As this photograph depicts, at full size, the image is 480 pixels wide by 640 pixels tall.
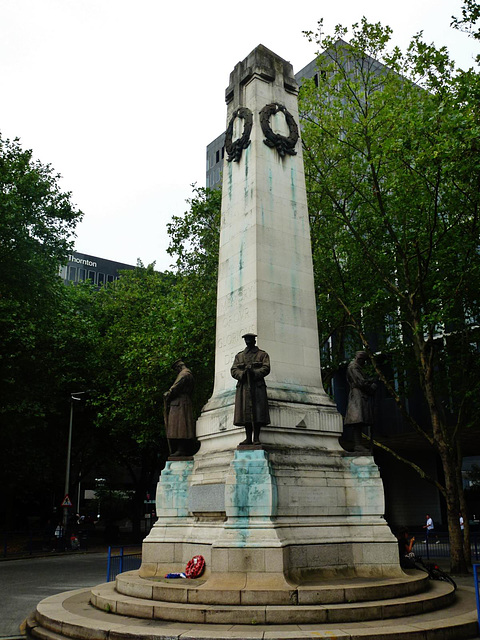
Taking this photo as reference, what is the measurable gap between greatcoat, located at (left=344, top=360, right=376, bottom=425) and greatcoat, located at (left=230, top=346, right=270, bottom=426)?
244 cm

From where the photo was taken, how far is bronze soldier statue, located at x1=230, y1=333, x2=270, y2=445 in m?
10.8

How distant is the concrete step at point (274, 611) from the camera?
8500 millimetres

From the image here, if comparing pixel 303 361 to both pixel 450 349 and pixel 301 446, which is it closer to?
pixel 301 446

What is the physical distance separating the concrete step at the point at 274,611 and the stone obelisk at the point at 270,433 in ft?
3.04

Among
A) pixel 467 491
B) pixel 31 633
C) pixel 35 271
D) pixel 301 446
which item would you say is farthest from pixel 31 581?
pixel 467 491

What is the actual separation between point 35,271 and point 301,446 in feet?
61.7

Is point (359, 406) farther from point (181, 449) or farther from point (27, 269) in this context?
point (27, 269)

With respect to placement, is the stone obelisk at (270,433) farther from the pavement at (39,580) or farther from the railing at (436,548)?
the railing at (436,548)

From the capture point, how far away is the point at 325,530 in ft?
36.5

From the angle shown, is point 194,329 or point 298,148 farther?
point 194,329

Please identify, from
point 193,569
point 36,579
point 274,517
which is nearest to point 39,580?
point 36,579

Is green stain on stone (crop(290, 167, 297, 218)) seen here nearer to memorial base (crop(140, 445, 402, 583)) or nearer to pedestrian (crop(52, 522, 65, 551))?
memorial base (crop(140, 445, 402, 583))

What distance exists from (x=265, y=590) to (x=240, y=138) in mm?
10123

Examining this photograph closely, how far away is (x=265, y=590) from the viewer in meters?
9.14
